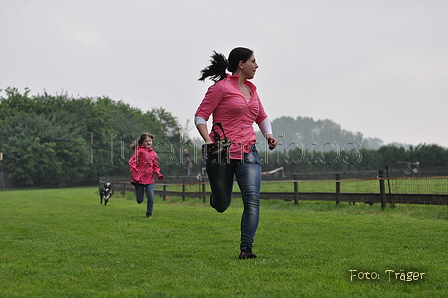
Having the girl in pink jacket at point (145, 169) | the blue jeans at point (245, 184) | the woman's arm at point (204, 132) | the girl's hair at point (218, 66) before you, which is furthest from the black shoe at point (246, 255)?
the girl in pink jacket at point (145, 169)

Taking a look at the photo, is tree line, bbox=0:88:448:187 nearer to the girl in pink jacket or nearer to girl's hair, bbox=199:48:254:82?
the girl in pink jacket

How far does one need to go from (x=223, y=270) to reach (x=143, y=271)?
751 mm

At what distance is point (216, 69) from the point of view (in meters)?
6.03

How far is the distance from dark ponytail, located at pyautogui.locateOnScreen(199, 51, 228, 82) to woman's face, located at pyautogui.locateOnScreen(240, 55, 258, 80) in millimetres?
217

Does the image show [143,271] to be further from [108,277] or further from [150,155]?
[150,155]

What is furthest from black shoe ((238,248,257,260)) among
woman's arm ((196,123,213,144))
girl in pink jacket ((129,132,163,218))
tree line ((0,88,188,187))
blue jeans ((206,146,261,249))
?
tree line ((0,88,188,187))

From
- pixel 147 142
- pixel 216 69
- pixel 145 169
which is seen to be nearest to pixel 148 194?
pixel 145 169

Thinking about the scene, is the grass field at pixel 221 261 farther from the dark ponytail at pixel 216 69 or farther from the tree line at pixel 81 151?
the tree line at pixel 81 151

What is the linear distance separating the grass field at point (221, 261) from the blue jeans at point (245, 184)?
1.12ft

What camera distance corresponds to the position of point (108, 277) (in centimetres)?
465

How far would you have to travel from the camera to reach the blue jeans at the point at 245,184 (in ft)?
18.6

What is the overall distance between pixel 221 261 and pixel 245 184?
2.79 feet

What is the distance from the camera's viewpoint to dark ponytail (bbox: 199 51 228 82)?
237 inches

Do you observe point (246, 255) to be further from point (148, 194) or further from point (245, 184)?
point (148, 194)
